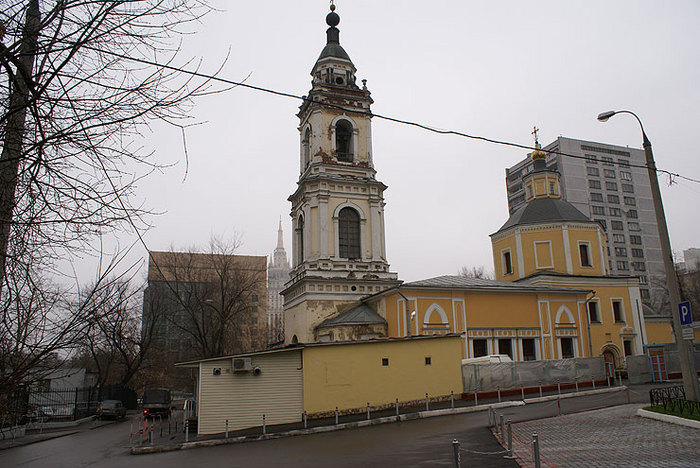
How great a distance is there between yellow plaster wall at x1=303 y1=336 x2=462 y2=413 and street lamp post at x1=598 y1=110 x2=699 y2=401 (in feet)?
33.8

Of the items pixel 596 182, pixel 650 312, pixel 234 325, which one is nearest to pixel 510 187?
pixel 596 182

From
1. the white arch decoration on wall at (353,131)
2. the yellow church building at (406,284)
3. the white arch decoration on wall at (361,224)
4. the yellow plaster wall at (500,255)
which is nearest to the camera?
the yellow church building at (406,284)

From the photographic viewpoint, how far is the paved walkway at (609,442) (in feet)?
32.0

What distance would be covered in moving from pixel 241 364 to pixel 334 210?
1659 centimetres

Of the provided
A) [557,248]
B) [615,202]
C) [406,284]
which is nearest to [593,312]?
[557,248]

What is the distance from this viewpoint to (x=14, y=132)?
15.9 feet

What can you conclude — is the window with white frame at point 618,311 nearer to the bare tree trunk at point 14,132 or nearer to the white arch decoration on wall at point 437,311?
the white arch decoration on wall at point 437,311

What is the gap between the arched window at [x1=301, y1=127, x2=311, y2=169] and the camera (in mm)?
38125

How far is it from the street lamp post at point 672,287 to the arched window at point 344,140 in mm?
22546

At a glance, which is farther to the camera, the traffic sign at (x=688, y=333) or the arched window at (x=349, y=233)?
the arched window at (x=349, y=233)

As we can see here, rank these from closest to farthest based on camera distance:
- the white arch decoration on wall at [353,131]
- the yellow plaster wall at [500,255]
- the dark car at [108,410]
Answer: the dark car at [108,410], the white arch decoration on wall at [353,131], the yellow plaster wall at [500,255]

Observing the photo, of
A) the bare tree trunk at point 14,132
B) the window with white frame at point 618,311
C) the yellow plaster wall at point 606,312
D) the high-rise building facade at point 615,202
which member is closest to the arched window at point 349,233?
the yellow plaster wall at point 606,312

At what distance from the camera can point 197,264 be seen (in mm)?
48906

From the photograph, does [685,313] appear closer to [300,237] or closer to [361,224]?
[361,224]
